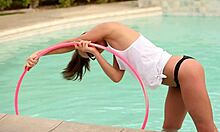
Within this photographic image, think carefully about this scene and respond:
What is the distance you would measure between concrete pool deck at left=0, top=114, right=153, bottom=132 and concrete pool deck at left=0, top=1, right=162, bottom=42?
7227mm

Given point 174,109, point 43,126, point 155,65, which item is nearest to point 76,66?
point 43,126

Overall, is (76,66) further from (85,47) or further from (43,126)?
(43,126)

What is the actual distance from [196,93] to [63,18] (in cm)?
1041

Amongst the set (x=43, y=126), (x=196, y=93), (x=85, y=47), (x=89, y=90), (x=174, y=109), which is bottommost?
(x=89, y=90)

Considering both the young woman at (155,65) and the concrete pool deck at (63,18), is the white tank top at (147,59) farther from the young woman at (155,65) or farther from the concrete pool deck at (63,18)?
the concrete pool deck at (63,18)

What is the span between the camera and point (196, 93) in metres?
3.47

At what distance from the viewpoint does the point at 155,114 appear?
19.7 feet

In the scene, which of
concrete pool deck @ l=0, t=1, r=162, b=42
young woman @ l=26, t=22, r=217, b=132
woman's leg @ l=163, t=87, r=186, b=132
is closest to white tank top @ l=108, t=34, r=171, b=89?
young woman @ l=26, t=22, r=217, b=132

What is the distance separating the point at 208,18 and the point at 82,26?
13.2 feet

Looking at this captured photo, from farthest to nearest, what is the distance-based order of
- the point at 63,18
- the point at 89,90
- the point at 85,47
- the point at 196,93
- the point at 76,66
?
the point at 63,18, the point at 89,90, the point at 76,66, the point at 85,47, the point at 196,93

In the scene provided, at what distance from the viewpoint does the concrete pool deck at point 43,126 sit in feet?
12.2

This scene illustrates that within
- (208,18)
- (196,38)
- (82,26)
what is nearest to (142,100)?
(196,38)

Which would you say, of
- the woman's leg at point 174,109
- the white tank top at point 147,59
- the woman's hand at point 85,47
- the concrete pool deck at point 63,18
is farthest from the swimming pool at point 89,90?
the woman's hand at point 85,47

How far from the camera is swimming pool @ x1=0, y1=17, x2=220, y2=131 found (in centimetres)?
600
